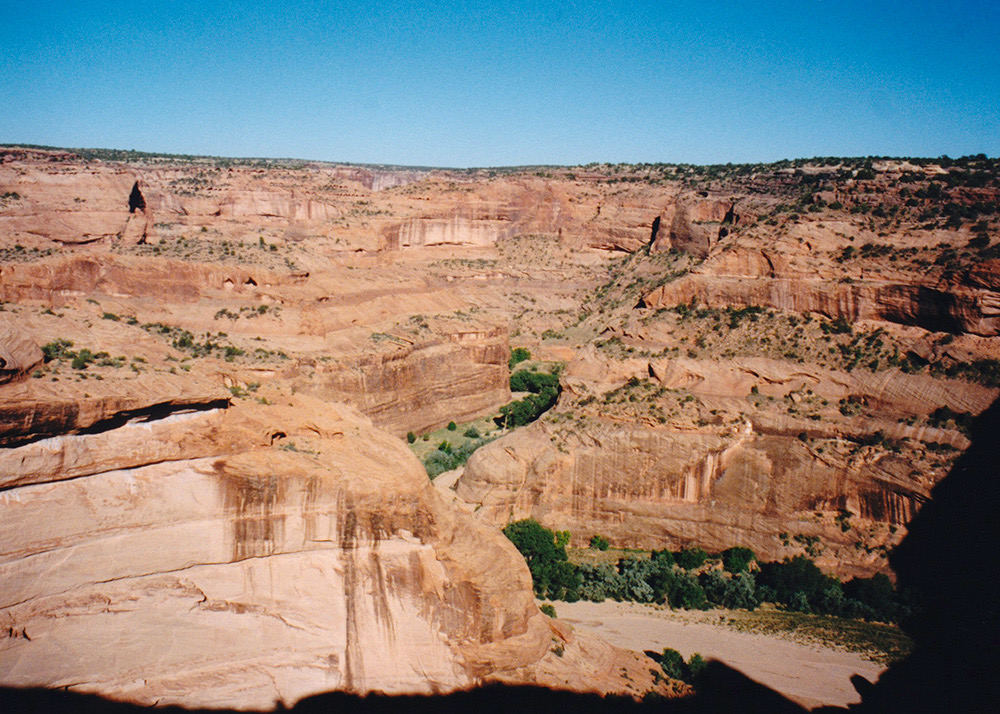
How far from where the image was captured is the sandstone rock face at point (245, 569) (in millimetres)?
9820

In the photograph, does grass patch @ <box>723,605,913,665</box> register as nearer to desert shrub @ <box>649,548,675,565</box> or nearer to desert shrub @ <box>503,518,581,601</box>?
desert shrub @ <box>649,548,675,565</box>

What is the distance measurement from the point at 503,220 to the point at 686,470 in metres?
48.8

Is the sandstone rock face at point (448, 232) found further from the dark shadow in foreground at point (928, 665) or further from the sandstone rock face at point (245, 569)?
the sandstone rock face at point (245, 569)

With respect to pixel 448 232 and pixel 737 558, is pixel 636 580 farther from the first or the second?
pixel 448 232

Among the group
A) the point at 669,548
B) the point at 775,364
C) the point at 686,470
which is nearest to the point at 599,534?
the point at 669,548

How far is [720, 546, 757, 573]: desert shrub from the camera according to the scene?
78.2 feet

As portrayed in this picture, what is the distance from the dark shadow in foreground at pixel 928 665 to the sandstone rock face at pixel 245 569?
1.00ft

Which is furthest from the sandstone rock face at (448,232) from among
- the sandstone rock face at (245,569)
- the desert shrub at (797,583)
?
the sandstone rock face at (245,569)

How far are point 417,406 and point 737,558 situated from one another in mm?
20386

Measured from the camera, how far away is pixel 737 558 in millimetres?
23906

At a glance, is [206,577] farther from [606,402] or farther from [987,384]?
[987,384]

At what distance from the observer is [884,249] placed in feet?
107

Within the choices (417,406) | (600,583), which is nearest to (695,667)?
(600,583)

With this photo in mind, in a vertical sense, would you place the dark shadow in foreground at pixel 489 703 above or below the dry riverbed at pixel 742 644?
above
